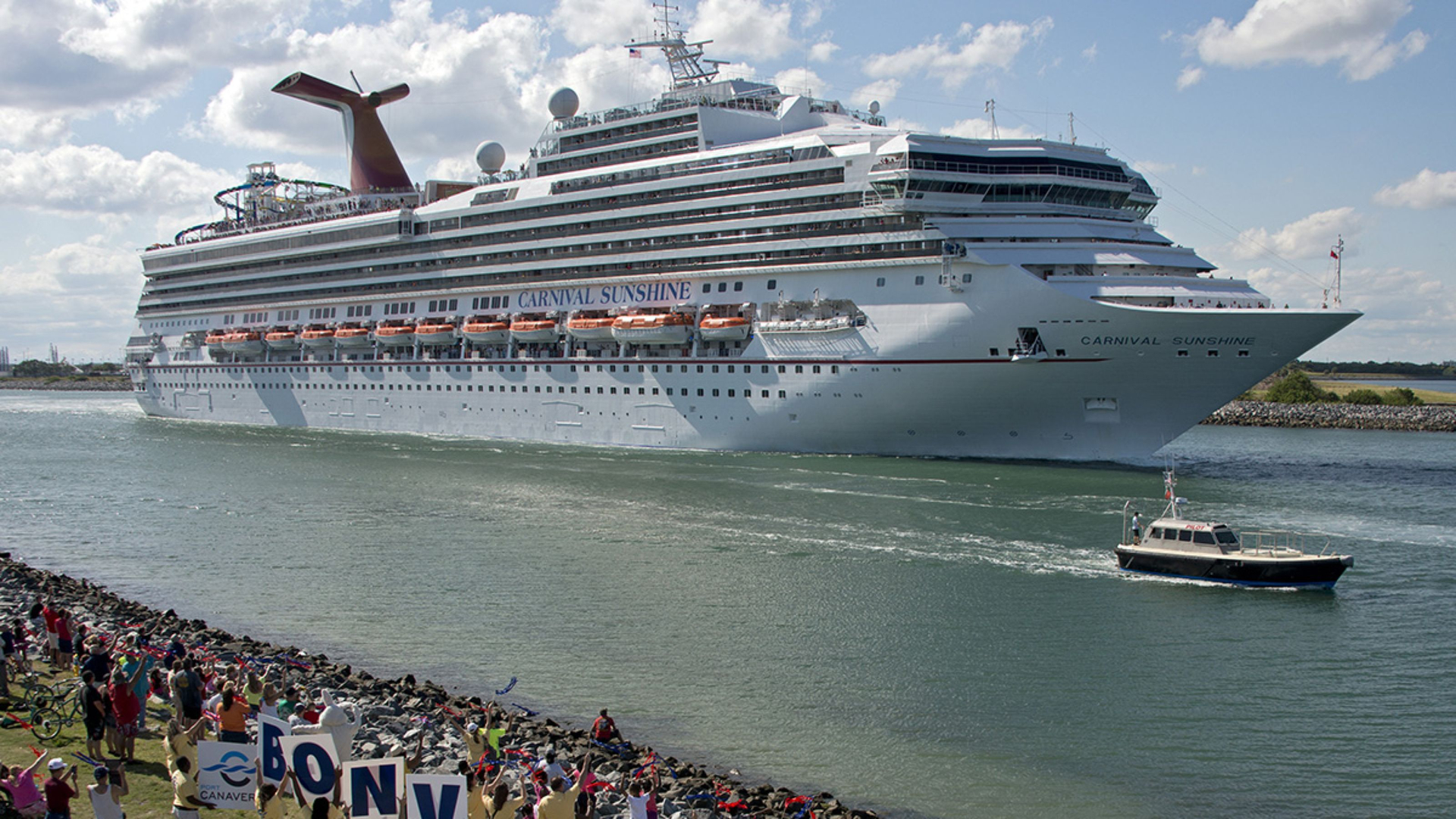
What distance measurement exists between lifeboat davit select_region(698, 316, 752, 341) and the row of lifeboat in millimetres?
30

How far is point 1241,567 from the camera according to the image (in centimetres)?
2234

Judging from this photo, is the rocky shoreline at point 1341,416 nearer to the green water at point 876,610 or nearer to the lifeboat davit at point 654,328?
the green water at point 876,610

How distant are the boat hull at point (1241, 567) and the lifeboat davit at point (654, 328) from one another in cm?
2337

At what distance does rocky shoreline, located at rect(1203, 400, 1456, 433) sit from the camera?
7006cm

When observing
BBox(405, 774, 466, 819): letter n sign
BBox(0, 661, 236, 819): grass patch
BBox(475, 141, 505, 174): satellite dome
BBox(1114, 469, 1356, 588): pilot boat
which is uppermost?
BBox(475, 141, 505, 174): satellite dome

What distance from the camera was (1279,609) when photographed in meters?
20.8

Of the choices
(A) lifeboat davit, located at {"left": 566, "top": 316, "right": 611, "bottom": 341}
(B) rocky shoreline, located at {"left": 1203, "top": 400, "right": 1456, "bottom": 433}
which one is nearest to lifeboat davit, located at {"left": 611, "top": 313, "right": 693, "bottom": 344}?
(A) lifeboat davit, located at {"left": 566, "top": 316, "right": 611, "bottom": 341}

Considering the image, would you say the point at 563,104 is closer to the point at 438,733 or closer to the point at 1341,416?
the point at 438,733

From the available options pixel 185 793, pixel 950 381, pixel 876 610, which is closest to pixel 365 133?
pixel 950 381

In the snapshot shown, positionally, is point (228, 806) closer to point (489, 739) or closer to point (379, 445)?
point (489, 739)

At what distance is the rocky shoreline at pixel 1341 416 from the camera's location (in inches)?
2758

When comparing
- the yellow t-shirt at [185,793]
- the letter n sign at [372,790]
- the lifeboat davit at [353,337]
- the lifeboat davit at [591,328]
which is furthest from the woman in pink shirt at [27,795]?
the lifeboat davit at [353,337]

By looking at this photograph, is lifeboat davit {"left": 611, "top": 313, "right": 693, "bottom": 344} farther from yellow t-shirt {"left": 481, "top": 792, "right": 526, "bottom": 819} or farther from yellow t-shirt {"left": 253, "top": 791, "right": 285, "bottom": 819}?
yellow t-shirt {"left": 253, "top": 791, "right": 285, "bottom": 819}

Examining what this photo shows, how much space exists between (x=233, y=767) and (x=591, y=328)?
36.9 meters
